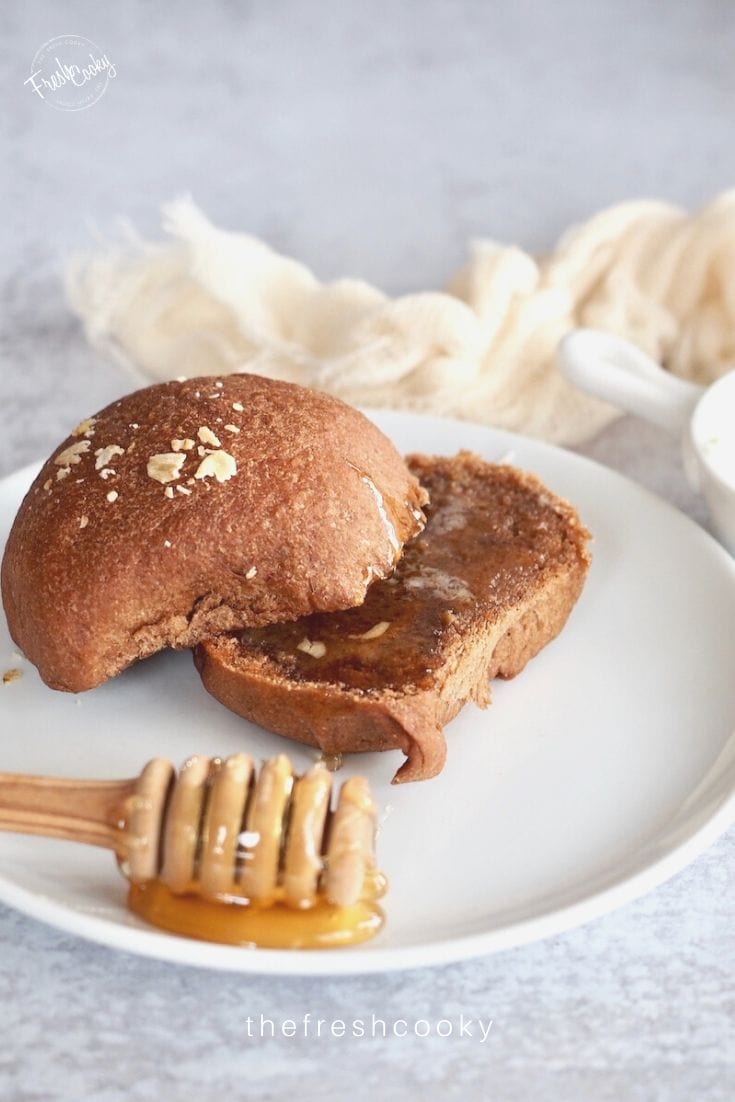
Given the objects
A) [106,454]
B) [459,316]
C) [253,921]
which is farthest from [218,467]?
[459,316]

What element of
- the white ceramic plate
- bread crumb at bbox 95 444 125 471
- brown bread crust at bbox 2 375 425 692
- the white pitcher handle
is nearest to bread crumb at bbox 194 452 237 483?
brown bread crust at bbox 2 375 425 692

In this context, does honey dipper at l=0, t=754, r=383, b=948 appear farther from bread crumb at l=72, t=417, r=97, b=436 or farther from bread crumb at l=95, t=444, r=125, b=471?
bread crumb at l=72, t=417, r=97, b=436

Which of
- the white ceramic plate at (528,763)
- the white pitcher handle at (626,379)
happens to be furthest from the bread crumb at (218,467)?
the white pitcher handle at (626,379)

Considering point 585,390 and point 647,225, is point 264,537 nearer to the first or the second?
point 585,390

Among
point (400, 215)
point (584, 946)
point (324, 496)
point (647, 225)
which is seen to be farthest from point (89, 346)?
point (584, 946)

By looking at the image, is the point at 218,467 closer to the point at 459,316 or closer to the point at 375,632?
the point at 375,632
